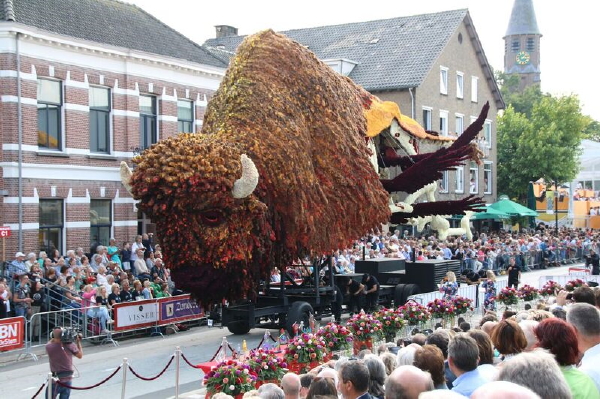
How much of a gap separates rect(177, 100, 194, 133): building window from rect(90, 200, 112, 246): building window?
13.6 feet

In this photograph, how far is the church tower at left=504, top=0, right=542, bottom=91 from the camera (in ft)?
393

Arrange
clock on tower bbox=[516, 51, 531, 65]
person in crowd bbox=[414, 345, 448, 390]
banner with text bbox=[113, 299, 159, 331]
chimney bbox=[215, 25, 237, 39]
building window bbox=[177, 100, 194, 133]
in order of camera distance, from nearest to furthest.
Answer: person in crowd bbox=[414, 345, 448, 390] < banner with text bbox=[113, 299, 159, 331] < building window bbox=[177, 100, 194, 133] < chimney bbox=[215, 25, 237, 39] < clock on tower bbox=[516, 51, 531, 65]

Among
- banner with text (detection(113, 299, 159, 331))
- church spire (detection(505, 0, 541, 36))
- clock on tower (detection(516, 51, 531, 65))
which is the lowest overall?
banner with text (detection(113, 299, 159, 331))

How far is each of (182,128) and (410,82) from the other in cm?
1491

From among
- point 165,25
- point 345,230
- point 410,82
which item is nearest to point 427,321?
point 345,230

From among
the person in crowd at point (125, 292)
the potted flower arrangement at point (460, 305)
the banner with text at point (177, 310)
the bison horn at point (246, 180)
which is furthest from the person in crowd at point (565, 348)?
the person in crowd at point (125, 292)

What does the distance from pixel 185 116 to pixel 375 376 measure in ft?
70.4

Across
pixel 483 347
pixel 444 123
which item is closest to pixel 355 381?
pixel 483 347

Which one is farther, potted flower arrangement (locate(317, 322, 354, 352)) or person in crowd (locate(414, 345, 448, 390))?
potted flower arrangement (locate(317, 322, 354, 352))

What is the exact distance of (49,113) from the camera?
22.5 meters

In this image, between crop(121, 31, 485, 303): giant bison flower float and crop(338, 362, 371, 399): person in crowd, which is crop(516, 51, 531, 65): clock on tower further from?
crop(338, 362, 371, 399): person in crowd

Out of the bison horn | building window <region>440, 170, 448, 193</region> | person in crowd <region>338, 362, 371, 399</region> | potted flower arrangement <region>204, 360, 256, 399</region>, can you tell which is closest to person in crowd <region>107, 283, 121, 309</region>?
the bison horn

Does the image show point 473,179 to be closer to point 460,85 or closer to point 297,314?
point 460,85

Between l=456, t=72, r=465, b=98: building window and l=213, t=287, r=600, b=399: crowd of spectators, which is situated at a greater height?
l=456, t=72, r=465, b=98: building window
